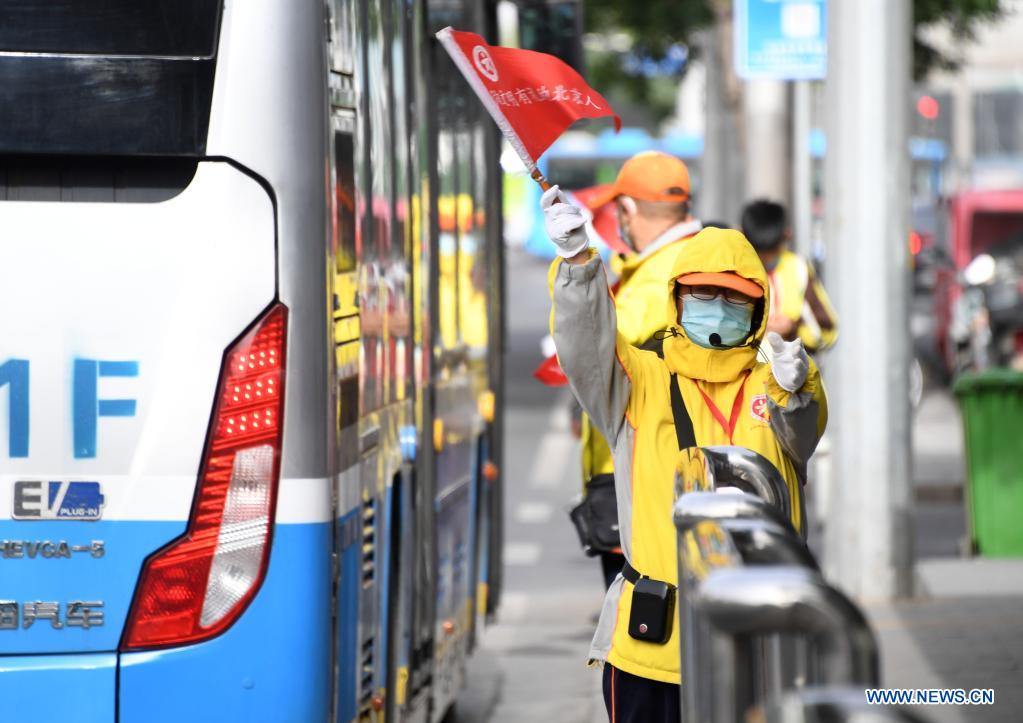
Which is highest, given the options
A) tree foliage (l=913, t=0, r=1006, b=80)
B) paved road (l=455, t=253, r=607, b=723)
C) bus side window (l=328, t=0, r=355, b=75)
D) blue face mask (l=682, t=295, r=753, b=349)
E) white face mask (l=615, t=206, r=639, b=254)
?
tree foliage (l=913, t=0, r=1006, b=80)

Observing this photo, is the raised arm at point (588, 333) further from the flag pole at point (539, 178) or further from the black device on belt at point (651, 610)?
the black device on belt at point (651, 610)

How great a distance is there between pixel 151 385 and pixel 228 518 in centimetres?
33

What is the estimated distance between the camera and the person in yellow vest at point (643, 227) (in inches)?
237

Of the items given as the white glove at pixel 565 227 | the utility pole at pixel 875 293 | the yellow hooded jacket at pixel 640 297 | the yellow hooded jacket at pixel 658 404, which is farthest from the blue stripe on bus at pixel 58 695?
the utility pole at pixel 875 293

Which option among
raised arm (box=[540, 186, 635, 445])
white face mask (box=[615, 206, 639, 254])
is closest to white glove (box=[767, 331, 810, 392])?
raised arm (box=[540, 186, 635, 445])

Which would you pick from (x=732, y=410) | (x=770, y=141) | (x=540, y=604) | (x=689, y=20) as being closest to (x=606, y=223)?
(x=732, y=410)

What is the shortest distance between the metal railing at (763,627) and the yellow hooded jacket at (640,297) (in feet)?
7.68

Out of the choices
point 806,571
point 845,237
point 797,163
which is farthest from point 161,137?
point 797,163

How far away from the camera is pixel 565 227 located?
4113 mm

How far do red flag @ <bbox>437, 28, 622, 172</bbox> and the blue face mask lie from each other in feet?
1.59

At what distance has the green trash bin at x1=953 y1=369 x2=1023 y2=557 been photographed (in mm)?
11266

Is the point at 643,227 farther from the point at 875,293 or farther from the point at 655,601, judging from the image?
the point at 875,293

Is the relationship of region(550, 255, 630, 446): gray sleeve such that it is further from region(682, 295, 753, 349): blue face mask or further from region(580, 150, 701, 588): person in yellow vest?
region(580, 150, 701, 588): person in yellow vest

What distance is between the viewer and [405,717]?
5.91 metres
